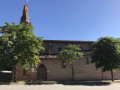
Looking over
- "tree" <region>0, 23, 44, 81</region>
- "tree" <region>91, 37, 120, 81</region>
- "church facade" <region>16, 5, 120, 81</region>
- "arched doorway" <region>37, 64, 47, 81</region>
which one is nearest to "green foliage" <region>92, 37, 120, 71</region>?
"tree" <region>91, 37, 120, 81</region>

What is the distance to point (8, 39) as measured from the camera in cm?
1477

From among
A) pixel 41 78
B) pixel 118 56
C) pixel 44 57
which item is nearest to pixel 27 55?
pixel 44 57

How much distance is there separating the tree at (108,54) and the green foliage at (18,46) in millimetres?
10268

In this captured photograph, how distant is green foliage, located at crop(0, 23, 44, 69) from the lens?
15141 millimetres

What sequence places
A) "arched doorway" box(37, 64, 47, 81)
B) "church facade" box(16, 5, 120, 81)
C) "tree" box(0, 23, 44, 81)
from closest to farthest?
"tree" box(0, 23, 44, 81) → "church facade" box(16, 5, 120, 81) → "arched doorway" box(37, 64, 47, 81)

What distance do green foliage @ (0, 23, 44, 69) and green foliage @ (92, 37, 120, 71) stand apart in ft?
33.7

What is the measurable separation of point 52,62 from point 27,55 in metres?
7.83

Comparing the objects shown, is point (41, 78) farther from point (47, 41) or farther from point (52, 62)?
point (47, 41)

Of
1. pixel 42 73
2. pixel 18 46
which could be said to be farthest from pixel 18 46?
pixel 42 73

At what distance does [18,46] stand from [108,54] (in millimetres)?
13948

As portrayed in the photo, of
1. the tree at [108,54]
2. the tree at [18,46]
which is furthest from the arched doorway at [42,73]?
the tree at [108,54]

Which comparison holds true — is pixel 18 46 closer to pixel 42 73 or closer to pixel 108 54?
pixel 42 73

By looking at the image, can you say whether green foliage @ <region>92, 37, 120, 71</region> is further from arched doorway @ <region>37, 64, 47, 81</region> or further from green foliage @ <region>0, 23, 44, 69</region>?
green foliage @ <region>0, 23, 44, 69</region>

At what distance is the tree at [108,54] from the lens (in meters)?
17.8
